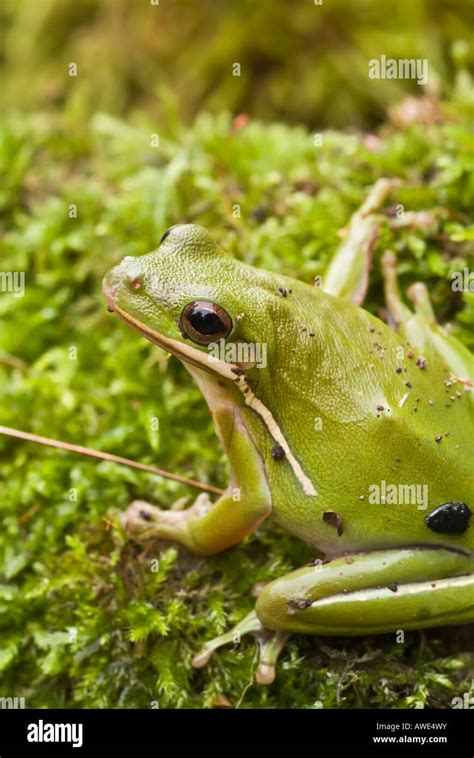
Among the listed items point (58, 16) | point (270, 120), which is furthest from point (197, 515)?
point (58, 16)

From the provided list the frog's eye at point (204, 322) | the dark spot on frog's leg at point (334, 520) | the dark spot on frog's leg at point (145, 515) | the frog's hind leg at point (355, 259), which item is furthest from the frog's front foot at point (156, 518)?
the frog's hind leg at point (355, 259)

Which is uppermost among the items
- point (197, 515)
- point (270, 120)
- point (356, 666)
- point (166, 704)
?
point (270, 120)

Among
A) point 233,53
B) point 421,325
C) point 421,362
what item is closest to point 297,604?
point 421,362

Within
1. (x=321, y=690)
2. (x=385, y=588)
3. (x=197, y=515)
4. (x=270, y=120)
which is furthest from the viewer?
(x=270, y=120)

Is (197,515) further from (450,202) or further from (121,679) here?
(450,202)

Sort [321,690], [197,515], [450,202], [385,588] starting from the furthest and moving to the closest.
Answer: [450,202], [197,515], [321,690], [385,588]
